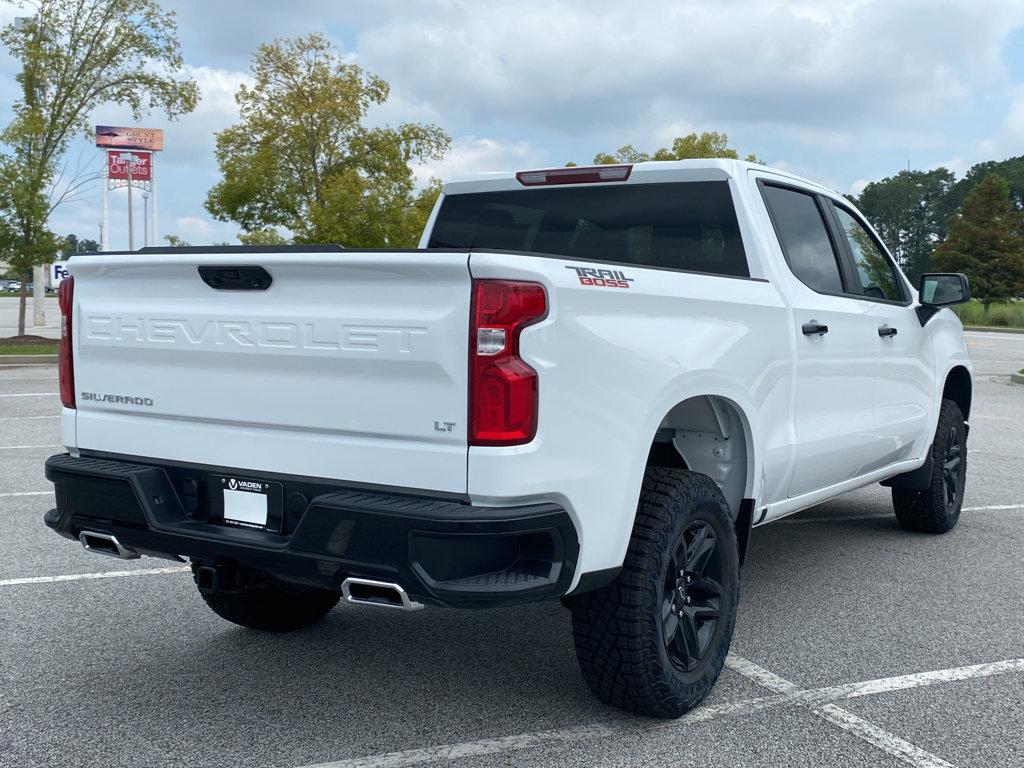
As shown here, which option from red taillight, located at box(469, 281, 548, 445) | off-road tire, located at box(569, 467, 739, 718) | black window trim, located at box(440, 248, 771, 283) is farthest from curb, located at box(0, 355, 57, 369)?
red taillight, located at box(469, 281, 548, 445)

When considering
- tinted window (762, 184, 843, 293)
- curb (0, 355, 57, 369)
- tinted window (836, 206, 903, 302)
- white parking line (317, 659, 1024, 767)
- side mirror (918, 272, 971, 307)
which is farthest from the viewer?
curb (0, 355, 57, 369)

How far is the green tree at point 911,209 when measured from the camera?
372 ft

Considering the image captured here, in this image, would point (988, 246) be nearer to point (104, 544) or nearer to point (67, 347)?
point (67, 347)

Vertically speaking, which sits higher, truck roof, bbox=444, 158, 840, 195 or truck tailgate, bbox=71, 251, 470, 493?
truck roof, bbox=444, 158, 840, 195

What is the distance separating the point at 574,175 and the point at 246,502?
90.5 inches

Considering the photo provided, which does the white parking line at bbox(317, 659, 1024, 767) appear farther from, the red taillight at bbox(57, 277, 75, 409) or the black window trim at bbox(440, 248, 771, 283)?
the red taillight at bbox(57, 277, 75, 409)

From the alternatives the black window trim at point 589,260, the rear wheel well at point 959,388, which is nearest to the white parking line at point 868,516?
the rear wheel well at point 959,388

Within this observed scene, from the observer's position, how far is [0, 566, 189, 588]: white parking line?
5.41 metres

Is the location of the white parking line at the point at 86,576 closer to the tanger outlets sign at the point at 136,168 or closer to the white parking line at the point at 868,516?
the white parking line at the point at 868,516

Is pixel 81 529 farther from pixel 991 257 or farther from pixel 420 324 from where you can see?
pixel 991 257

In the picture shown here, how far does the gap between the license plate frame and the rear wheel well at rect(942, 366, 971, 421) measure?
4.66 m

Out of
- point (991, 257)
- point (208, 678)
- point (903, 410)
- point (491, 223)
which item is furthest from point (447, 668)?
point (991, 257)

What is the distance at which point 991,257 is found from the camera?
57.8 m

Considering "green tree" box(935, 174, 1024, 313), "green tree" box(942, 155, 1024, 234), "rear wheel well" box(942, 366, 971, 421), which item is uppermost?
"green tree" box(942, 155, 1024, 234)
